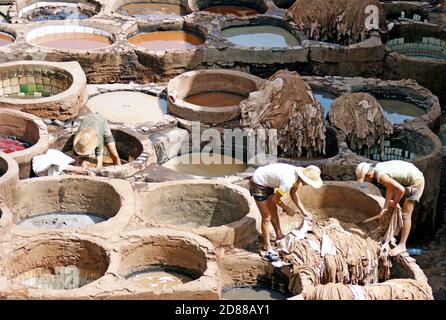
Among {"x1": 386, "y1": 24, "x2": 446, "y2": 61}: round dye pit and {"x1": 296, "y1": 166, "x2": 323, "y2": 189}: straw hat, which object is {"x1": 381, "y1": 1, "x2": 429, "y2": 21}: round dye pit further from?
{"x1": 296, "y1": 166, "x2": 323, "y2": 189}: straw hat

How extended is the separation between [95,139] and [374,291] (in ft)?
14.9

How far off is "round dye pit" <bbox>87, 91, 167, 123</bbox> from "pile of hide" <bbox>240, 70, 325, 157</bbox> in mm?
1495

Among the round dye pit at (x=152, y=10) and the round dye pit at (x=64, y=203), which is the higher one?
the round dye pit at (x=152, y=10)

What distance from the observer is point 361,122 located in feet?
42.9

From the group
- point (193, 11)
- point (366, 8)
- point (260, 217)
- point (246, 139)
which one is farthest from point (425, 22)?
point (260, 217)

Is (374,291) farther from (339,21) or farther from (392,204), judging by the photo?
(339,21)

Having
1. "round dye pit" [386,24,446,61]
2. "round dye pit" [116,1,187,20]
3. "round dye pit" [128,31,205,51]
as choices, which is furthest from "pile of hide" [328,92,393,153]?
"round dye pit" [116,1,187,20]

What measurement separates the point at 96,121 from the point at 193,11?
19.8 feet

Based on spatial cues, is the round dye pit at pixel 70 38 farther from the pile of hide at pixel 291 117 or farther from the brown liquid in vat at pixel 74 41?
the pile of hide at pixel 291 117

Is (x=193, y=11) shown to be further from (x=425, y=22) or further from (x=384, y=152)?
(x=384, y=152)

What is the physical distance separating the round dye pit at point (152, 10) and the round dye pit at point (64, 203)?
7594 millimetres

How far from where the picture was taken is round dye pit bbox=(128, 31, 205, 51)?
16188mm

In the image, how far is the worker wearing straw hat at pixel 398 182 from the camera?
394 inches

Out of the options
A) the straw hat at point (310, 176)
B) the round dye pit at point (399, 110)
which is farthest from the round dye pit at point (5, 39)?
the straw hat at point (310, 176)
